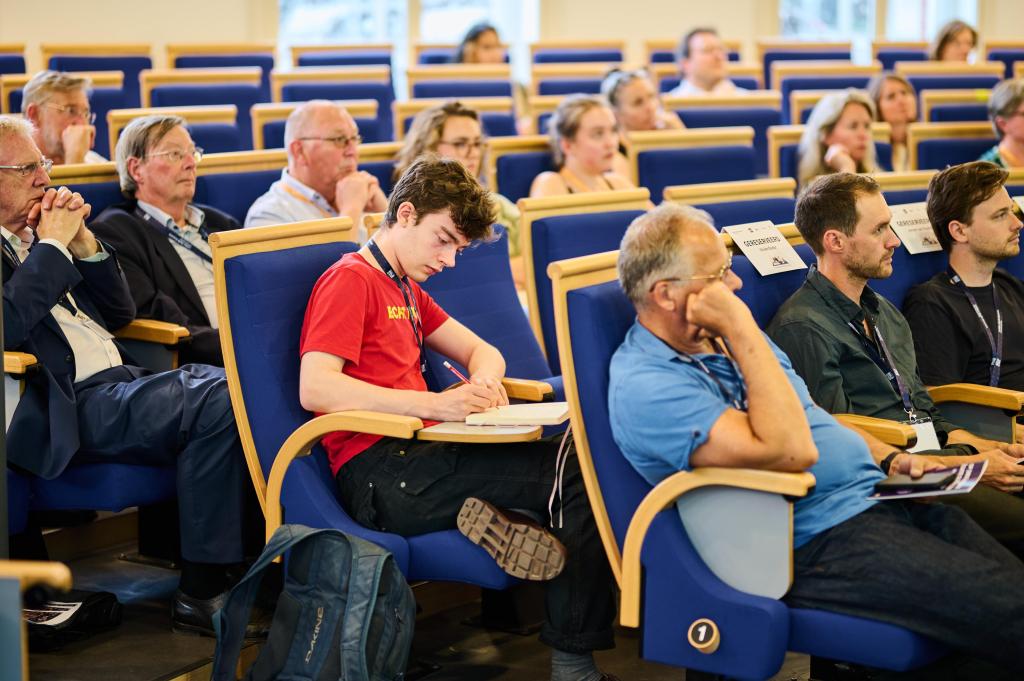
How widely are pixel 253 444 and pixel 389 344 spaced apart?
1.06ft

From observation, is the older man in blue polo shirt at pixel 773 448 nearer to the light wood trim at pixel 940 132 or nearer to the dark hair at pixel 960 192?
the dark hair at pixel 960 192

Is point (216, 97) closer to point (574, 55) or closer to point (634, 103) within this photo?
point (634, 103)

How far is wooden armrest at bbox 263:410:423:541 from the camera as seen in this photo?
86.6 inches

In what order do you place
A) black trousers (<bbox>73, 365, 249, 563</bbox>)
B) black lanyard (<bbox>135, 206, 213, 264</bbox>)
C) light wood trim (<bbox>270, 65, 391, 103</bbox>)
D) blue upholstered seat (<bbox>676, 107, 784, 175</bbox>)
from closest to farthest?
1. black trousers (<bbox>73, 365, 249, 563</bbox>)
2. black lanyard (<bbox>135, 206, 213, 264</bbox>)
3. blue upholstered seat (<bbox>676, 107, 784, 175</bbox>)
4. light wood trim (<bbox>270, 65, 391, 103</bbox>)

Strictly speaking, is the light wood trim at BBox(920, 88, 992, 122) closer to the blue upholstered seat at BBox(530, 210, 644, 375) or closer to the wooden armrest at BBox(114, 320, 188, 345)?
the blue upholstered seat at BBox(530, 210, 644, 375)

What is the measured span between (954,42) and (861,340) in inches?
247

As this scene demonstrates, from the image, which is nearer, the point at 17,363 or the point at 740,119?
the point at 17,363

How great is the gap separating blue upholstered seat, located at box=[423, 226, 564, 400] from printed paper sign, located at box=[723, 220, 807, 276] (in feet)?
1.73

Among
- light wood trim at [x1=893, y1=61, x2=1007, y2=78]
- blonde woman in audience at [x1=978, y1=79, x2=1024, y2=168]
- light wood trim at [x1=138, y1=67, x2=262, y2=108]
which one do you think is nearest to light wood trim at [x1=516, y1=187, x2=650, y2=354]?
blonde woman in audience at [x1=978, y1=79, x2=1024, y2=168]

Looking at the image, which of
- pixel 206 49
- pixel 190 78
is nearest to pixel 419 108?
pixel 190 78

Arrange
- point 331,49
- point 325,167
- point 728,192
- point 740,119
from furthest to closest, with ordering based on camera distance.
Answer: point 331,49 < point 740,119 < point 325,167 < point 728,192

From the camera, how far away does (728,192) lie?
3373mm

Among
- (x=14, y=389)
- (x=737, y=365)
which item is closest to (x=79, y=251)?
(x=14, y=389)

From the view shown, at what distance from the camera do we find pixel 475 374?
8.46 feet
